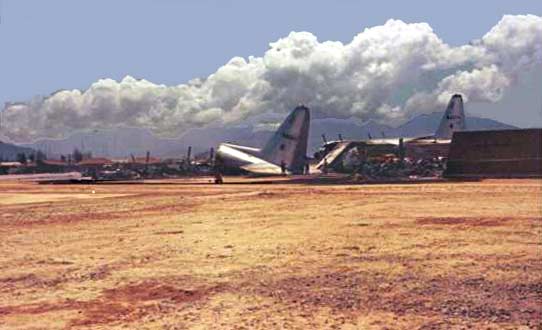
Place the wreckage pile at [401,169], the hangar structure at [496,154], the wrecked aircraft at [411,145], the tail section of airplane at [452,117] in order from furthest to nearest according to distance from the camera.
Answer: the tail section of airplane at [452,117], the wrecked aircraft at [411,145], the wreckage pile at [401,169], the hangar structure at [496,154]

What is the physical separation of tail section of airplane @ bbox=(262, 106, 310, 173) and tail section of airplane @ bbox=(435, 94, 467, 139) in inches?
1994

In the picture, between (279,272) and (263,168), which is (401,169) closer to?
(263,168)

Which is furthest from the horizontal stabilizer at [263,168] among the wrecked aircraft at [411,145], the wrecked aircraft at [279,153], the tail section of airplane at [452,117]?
the tail section of airplane at [452,117]

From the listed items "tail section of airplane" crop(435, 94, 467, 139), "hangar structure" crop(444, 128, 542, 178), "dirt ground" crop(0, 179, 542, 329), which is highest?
"tail section of airplane" crop(435, 94, 467, 139)

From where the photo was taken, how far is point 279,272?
1532 cm

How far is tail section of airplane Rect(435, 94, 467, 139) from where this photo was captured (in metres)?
164

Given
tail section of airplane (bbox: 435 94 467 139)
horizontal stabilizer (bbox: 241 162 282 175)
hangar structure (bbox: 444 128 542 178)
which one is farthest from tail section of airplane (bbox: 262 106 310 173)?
tail section of airplane (bbox: 435 94 467 139)

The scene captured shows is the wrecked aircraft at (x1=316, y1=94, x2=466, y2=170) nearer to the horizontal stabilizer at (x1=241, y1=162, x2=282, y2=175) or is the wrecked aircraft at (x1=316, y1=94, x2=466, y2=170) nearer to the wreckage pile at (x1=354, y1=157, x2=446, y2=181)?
the horizontal stabilizer at (x1=241, y1=162, x2=282, y2=175)

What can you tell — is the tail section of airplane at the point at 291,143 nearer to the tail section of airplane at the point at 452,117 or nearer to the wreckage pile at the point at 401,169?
the wreckage pile at the point at 401,169

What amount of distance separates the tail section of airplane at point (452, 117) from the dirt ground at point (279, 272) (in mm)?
139843

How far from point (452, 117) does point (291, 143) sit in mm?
59627

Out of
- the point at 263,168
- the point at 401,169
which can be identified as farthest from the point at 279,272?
the point at 263,168

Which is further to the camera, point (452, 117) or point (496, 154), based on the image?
point (452, 117)

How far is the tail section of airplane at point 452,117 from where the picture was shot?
164 meters
